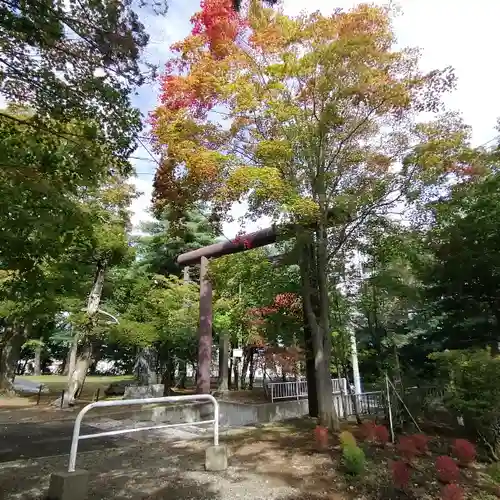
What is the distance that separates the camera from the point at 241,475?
4.75 m

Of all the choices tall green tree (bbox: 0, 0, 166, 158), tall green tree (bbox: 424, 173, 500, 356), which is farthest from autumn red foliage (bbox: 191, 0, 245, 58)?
tall green tree (bbox: 424, 173, 500, 356)

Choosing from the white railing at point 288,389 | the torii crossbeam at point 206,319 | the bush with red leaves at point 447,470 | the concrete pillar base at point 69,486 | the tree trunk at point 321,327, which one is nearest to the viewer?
the concrete pillar base at point 69,486

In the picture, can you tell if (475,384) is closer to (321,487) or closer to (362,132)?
(321,487)

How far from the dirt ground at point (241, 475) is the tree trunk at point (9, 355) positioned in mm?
14041

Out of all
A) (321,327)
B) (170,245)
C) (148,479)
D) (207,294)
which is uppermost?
(170,245)

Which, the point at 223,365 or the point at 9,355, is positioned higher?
the point at 9,355

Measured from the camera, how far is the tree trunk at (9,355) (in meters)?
17.1

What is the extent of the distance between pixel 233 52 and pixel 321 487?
8057 millimetres

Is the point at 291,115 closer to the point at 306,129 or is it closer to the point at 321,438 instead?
the point at 306,129

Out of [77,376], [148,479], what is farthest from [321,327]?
[77,376]

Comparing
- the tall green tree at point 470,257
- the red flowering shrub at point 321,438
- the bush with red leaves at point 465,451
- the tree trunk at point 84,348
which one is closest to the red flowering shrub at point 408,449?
the bush with red leaves at point 465,451

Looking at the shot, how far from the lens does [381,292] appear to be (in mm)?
10250

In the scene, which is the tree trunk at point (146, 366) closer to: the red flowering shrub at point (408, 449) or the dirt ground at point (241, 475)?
the dirt ground at point (241, 475)

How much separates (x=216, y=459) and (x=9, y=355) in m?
16.9
